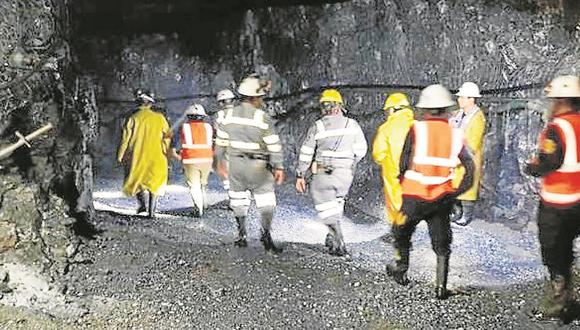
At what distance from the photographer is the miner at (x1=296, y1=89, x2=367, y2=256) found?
6836 millimetres

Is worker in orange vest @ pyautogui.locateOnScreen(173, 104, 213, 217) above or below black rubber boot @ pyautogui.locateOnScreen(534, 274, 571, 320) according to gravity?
above

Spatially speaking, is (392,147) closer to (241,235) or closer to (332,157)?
(332,157)

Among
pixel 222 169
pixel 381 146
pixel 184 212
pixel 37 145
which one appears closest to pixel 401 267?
pixel 381 146

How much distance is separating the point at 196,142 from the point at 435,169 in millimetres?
4944

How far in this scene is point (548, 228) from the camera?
471cm

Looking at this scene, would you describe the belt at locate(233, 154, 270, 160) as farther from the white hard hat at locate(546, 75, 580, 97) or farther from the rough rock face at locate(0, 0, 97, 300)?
the white hard hat at locate(546, 75, 580, 97)

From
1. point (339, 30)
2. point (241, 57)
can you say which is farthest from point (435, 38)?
point (241, 57)

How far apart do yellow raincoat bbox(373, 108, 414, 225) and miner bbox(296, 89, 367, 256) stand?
24 cm

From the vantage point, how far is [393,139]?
21.8 feet

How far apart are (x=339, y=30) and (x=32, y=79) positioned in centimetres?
731

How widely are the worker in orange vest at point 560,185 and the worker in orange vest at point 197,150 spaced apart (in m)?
5.61

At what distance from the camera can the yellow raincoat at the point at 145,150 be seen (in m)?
8.76

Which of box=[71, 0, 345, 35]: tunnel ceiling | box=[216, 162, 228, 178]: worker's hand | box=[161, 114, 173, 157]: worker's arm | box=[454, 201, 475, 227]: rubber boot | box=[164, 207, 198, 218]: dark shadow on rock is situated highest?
box=[71, 0, 345, 35]: tunnel ceiling

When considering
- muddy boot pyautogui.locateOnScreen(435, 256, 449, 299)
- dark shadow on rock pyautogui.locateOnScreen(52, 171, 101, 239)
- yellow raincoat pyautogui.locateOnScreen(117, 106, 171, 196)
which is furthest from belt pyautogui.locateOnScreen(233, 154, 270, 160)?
yellow raincoat pyautogui.locateOnScreen(117, 106, 171, 196)
